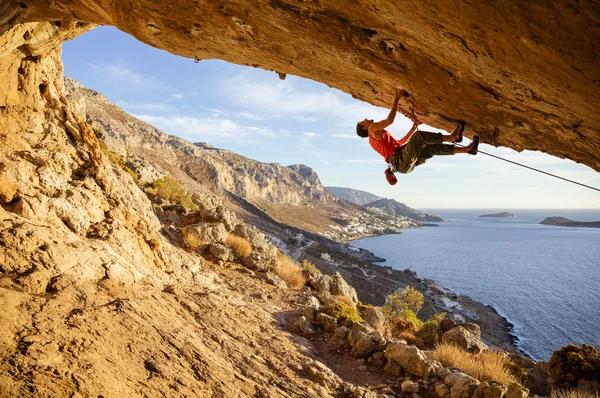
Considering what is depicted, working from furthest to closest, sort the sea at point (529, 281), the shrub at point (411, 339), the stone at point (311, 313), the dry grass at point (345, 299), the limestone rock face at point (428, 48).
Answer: the sea at point (529, 281)
the dry grass at point (345, 299)
the shrub at point (411, 339)
the stone at point (311, 313)
the limestone rock face at point (428, 48)

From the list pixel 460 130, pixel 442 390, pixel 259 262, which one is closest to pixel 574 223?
pixel 259 262

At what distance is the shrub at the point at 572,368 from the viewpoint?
8023 mm

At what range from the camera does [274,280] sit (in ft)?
35.9

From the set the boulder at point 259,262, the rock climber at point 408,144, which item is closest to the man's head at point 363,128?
the rock climber at point 408,144

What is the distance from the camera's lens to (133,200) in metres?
9.66

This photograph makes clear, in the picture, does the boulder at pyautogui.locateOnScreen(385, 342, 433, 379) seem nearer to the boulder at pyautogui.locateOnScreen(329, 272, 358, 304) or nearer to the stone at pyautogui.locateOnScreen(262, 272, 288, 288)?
the stone at pyautogui.locateOnScreen(262, 272, 288, 288)

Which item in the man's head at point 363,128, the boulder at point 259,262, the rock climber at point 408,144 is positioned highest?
the man's head at point 363,128

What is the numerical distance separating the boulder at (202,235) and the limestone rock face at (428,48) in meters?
6.80

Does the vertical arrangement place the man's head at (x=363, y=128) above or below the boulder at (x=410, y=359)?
above

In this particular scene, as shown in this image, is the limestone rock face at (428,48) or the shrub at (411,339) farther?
the shrub at (411,339)

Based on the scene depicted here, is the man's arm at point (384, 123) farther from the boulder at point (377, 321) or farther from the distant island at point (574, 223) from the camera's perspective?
the distant island at point (574, 223)

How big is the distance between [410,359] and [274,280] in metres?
5.54

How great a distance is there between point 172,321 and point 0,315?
2.43 meters

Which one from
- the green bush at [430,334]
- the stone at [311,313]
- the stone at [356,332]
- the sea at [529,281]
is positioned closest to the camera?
the stone at [356,332]
